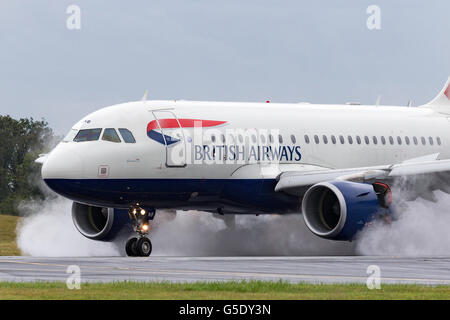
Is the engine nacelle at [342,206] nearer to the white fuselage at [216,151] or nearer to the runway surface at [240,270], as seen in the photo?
the runway surface at [240,270]

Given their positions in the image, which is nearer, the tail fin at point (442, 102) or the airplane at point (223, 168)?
the airplane at point (223, 168)

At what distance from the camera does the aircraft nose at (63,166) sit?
102 feet

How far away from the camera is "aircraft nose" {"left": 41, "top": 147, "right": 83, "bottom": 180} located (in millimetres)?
31141

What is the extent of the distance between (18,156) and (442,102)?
48941 mm

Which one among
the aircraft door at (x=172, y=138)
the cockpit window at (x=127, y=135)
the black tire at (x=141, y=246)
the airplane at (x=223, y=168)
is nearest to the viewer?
the airplane at (x=223, y=168)

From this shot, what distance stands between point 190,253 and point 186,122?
512 cm

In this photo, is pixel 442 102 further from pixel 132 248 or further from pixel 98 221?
pixel 132 248

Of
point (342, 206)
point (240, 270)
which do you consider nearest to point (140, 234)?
point (342, 206)

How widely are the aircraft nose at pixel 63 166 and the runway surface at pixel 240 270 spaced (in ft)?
9.72

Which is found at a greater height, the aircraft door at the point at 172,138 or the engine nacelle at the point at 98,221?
the aircraft door at the point at 172,138

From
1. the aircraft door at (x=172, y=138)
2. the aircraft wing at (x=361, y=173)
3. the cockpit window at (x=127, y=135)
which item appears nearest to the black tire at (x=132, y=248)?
the aircraft door at (x=172, y=138)

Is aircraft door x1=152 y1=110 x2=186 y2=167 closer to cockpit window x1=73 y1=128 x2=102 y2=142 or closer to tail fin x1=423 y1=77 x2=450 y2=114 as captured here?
cockpit window x1=73 y1=128 x2=102 y2=142

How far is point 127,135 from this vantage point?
106 ft
